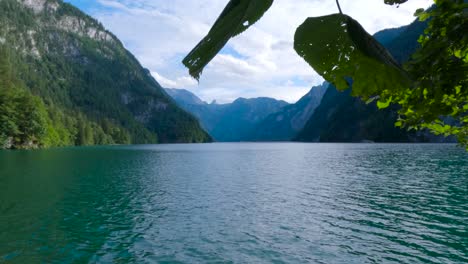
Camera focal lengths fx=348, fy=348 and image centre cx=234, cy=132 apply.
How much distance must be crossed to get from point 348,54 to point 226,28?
43 cm

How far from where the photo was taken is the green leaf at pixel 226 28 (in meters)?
1.14

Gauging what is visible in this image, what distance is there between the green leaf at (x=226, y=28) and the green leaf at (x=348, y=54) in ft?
0.60

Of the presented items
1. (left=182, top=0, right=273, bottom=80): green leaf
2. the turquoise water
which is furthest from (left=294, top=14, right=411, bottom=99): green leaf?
the turquoise water

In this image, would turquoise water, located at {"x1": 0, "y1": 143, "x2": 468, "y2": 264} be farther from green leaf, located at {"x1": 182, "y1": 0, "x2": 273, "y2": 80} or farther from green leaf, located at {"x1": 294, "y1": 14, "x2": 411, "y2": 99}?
green leaf, located at {"x1": 182, "y1": 0, "x2": 273, "y2": 80}

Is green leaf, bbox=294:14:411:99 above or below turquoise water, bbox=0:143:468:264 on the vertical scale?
above

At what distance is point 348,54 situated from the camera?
121 centimetres

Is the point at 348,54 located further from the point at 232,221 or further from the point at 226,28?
the point at 232,221

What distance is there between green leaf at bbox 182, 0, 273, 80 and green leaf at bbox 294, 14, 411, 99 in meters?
0.18

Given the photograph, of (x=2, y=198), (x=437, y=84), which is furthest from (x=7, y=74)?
(x=437, y=84)

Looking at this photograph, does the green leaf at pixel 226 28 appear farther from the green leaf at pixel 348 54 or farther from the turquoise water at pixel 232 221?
the turquoise water at pixel 232 221

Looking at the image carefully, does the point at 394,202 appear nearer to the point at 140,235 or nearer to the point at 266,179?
the point at 266,179

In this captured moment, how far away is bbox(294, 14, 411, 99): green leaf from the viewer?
1.17 m

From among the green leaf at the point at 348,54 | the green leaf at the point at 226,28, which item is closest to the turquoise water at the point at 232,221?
the green leaf at the point at 348,54


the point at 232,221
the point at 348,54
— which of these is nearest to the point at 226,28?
the point at 348,54
